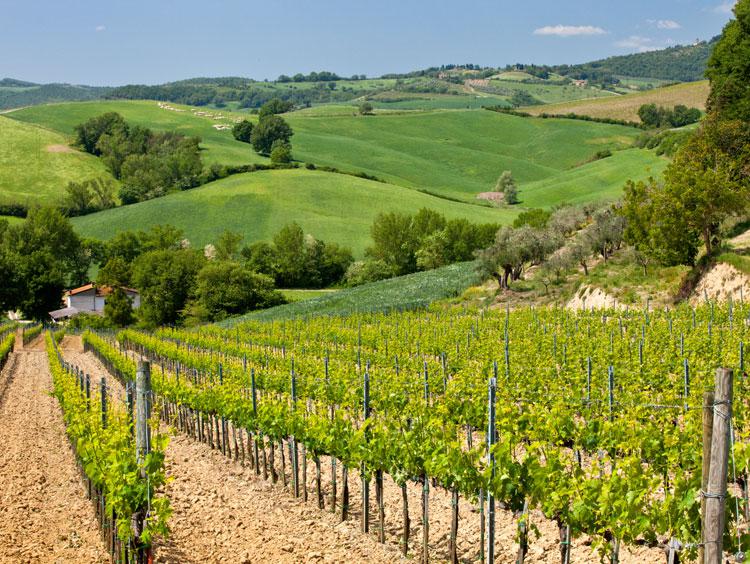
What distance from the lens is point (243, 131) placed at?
437ft

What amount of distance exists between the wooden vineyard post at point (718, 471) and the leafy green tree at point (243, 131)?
5186 inches

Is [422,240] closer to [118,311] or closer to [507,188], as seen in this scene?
[507,188]

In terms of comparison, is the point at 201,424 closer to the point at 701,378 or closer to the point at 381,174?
the point at 701,378

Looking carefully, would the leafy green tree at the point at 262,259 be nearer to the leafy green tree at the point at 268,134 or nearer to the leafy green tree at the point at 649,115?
the leafy green tree at the point at 268,134

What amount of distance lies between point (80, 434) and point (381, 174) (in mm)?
104174

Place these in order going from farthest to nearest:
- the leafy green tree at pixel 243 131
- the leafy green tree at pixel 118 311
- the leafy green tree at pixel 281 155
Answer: the leafy green tree at pixel 243 131
the leafy green tree at pixel 281 155
the leafy green tree at pixel 118 311

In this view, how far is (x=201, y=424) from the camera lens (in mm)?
19016

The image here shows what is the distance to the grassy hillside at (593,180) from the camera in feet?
300

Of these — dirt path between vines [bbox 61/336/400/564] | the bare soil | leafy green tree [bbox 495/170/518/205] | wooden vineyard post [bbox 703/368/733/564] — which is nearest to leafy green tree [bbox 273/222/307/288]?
leafy green tree [bbox 495/170/518/205]

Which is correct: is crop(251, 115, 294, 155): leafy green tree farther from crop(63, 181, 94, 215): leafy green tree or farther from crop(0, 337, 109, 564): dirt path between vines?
crop(0, 337, 109, 564): dirt path between vines

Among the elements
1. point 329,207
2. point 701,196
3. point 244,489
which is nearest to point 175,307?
point 329,207

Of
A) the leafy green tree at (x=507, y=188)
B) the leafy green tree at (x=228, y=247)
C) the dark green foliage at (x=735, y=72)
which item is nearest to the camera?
the dark green foliage at (x=735, y=72)

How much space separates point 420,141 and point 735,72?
9096 centimetres

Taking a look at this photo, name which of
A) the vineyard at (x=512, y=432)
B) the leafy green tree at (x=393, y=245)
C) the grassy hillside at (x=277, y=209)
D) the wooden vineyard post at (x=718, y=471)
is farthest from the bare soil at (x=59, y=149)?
the wooden vineyard post at (x=718, y=471)
